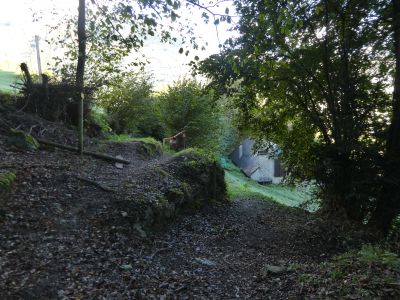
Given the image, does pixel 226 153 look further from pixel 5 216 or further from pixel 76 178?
pixel 5 216

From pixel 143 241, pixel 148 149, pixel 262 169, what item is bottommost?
pixel 143 241

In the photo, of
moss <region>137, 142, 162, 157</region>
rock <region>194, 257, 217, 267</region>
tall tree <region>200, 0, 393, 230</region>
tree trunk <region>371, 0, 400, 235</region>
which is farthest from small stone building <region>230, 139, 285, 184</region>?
rock <region>194, 257, 217, 267</region>

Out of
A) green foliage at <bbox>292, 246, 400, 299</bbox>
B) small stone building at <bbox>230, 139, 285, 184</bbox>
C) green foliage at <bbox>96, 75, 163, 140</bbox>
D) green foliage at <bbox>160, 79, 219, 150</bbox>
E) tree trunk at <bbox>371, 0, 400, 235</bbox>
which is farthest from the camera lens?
small stone building at <bbox>230, 139, 285, 184</bbox>

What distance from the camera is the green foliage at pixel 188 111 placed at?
15.6 metres

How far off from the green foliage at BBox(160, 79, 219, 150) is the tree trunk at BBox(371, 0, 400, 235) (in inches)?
328

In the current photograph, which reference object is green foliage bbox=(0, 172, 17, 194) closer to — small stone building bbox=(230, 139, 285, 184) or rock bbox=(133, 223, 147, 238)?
rock bbox=(133, 223, 147, 238)

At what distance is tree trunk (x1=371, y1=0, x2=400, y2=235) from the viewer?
7.95m

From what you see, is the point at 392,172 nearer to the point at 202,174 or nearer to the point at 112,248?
the point at 202,174

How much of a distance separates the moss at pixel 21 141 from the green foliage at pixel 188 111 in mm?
8418

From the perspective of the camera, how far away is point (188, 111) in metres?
15.8

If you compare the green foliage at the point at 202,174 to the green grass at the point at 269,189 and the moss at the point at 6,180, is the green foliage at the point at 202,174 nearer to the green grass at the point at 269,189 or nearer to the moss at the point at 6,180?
the moss at the point at 6,180

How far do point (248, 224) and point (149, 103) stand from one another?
854 centimetres

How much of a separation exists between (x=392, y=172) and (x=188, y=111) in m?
9.49

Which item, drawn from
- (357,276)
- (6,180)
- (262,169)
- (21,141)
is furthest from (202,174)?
(262,169)
